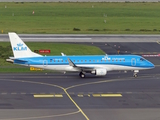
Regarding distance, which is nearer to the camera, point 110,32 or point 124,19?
point 110,32

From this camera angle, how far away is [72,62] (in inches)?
2327

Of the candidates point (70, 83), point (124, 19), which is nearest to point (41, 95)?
point (70, 83)

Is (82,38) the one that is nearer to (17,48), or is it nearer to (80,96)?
(17,48)

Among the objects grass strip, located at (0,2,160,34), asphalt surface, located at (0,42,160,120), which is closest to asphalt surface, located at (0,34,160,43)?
grass strip, located at (0,2,160,34)

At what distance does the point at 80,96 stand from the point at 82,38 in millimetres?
51035

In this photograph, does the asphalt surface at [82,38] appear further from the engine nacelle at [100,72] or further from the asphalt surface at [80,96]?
the engine nacelle at [100,72]

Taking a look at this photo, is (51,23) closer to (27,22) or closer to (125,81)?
(27,22)

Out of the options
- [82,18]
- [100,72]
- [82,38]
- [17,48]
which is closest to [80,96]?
[100,72]

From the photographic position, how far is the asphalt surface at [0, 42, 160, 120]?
40.7 meters
